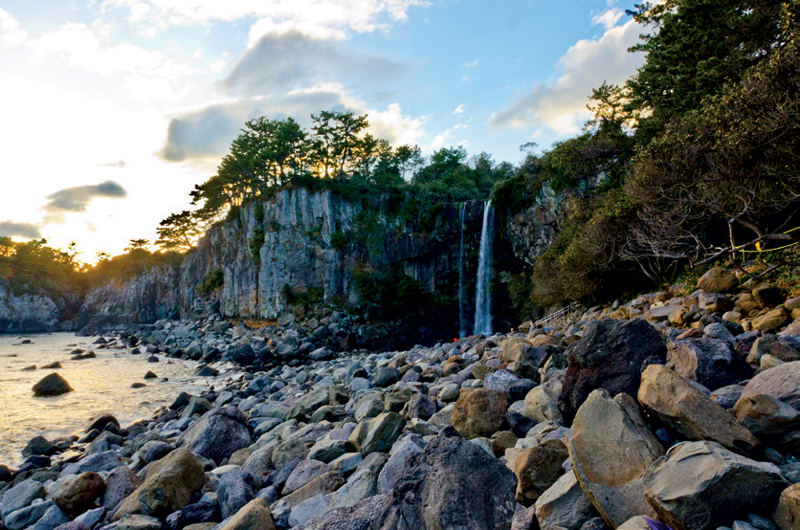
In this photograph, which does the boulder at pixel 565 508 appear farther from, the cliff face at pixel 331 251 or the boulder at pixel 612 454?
the cliff face at pixel 331 251

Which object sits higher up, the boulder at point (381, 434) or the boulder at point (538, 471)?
the boulder at point (538, 471)

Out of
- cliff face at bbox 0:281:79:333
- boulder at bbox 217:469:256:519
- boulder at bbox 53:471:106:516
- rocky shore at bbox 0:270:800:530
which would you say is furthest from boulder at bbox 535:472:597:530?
cliff face at bbox 0:281:79:333

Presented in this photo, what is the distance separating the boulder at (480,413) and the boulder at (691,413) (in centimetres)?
161

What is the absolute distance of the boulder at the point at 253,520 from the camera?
329 centimetres

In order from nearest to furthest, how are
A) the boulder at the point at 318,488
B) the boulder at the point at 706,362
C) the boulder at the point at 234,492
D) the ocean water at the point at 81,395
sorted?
the boulder at the point at 706,362, the boulder at the point at 318,488, the boulder at the point at 234,492, the ocean water at the point at 81,395

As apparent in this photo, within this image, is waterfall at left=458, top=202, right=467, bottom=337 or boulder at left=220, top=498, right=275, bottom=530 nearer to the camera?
boulder at left=220, top=498, right=275, bottom=530

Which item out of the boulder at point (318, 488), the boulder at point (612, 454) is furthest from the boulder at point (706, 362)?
the boulder at point (318, 488)

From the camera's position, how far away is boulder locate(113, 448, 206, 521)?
4207 millimetres

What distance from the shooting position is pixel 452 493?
2.41m

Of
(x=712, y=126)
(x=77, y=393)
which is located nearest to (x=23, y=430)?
(x=77, y=393)

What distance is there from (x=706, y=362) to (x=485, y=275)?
88.8 feet

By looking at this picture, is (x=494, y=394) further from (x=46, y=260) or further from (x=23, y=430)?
(x=46, y=260)

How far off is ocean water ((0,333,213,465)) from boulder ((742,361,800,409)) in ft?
39.8

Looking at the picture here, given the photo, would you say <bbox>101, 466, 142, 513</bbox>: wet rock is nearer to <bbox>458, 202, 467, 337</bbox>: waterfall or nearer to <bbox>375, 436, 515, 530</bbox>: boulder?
<bbox>375, 436, 515, 530</bbox>: boulder
